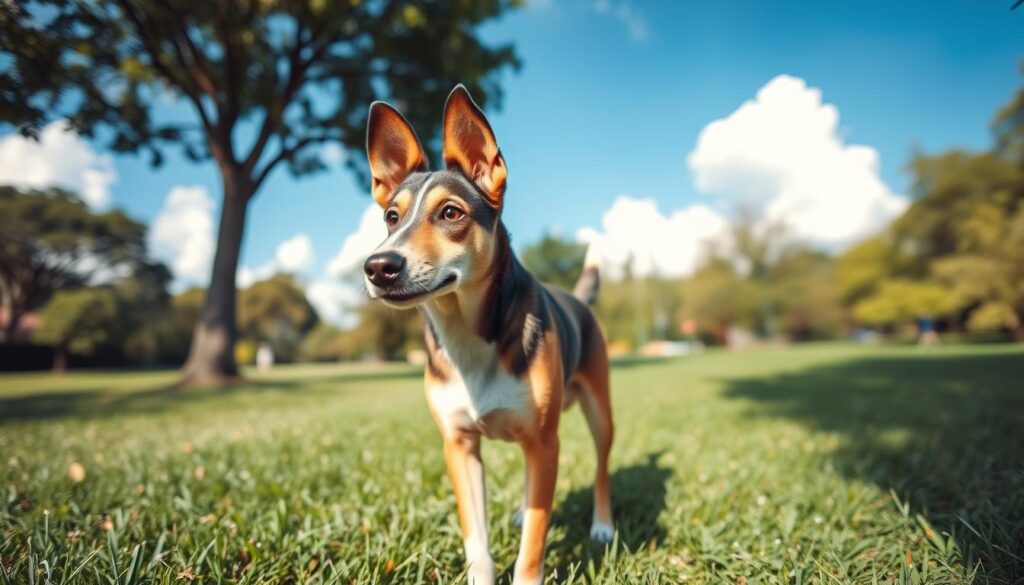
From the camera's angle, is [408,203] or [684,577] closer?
[408,203]

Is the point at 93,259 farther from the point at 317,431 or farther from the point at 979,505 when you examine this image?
the point at 979,505

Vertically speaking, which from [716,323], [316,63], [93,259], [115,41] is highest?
[316,63]

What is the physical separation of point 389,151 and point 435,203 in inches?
15.4

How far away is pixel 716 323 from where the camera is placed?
49.3 m

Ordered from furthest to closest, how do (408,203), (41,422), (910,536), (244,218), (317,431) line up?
1. (244,218)
2. (41,422)
3. (317,431)
4. (910,536)
5. (408,203)

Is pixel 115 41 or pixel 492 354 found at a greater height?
pixel 115 41

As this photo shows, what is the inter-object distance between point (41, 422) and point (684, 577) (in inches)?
343

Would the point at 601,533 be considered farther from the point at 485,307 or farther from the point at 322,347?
the point at 322,347

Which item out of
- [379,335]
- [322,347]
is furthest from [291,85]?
[322,347]

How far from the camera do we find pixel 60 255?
60.3ft

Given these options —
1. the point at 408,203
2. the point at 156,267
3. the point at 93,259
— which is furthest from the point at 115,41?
the point at 156,267

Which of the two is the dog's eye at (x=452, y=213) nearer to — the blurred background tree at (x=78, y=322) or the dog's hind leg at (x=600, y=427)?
the dog's hind leg at (x=600, y=427)

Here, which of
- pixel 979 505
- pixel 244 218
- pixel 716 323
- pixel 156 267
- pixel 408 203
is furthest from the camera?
pixel 716 323

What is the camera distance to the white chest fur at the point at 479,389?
161cm
